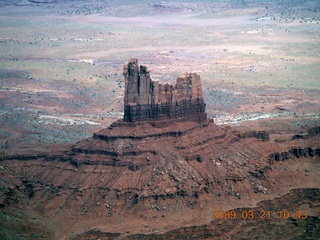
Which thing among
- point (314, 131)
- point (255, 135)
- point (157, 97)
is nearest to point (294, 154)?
point (255, 135)

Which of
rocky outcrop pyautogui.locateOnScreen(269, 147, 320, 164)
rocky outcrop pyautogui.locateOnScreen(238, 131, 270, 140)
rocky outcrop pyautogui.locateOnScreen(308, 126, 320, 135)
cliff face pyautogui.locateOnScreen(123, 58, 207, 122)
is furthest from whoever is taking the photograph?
rocky outcrop pyautogui.locateOnScreen(308, 126, 320, 135)

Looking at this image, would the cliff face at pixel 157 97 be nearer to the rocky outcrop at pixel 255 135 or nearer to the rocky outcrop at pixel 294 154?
the rocky outcrop at pixel 255 135
